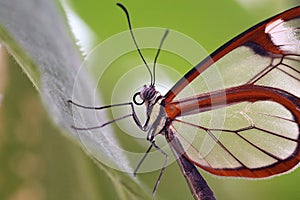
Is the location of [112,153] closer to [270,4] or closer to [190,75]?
[190,75]

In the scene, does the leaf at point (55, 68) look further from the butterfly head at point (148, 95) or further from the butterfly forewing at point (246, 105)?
Answer: the butterfly forewing at point (246, 105)

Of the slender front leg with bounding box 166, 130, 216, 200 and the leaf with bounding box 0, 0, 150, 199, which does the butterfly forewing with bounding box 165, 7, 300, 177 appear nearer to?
the slender front leg with bounding box 166, 130, 216, 200

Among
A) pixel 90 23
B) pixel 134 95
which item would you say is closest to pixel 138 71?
pixel 134 95

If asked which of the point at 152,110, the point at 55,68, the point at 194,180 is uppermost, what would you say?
the point at 55,68

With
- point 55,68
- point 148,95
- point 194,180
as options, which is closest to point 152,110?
point 148,95

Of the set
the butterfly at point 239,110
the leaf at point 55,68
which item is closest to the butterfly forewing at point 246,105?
the butterfly at point 239,110

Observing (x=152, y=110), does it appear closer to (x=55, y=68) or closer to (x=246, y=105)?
(x=246, y=105)

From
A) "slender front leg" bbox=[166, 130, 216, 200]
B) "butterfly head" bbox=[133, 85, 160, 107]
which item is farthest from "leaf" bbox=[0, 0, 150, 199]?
"slender front leg" bbox=[166, 130, 216, 200]
